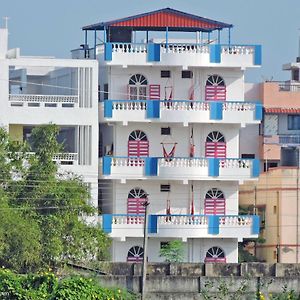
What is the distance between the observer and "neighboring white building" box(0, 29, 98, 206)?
194 ft

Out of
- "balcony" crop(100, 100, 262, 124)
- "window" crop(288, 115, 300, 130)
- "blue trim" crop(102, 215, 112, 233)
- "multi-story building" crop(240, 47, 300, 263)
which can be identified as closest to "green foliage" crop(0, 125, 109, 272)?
"blue trim" crop(102, 215, 112, 233)

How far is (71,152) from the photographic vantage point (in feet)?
198

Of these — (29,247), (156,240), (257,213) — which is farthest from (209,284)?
(257,213)

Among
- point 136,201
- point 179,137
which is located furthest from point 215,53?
point 136,201

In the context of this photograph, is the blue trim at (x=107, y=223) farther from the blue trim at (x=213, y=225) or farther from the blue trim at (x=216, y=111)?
the blue trim at (x=216, y=111)

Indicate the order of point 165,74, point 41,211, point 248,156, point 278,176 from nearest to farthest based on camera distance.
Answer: point 41,211
point 165,74
point 278,176
point 248,156

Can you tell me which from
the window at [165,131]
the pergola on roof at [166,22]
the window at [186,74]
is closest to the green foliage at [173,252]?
the window at [165,131]

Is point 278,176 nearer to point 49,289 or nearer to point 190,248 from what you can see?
point 190,248

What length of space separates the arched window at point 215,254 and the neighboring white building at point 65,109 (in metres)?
3.88

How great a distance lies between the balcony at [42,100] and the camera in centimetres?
5912

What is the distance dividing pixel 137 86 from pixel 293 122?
768 centimetres

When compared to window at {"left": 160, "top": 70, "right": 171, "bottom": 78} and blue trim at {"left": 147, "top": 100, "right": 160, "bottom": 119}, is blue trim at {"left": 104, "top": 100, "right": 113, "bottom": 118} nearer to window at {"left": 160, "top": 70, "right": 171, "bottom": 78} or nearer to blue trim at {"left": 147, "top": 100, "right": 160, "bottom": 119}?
blue trim at {"left": 147, "top": 100, "right": 160, "bottom": 119}

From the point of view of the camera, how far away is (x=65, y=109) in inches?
2333

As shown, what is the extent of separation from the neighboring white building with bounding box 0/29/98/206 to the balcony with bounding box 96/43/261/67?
2.51 feet
